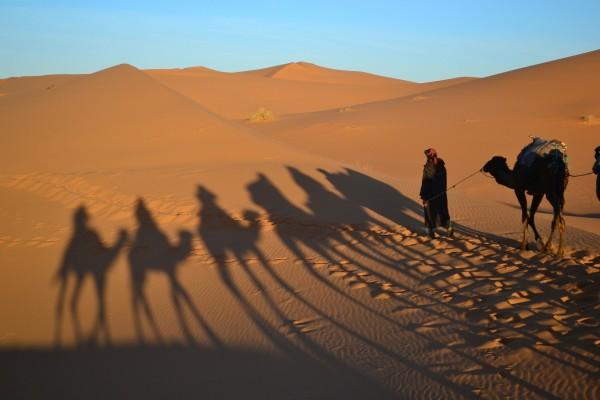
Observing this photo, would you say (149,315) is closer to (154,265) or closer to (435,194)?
(154,265)

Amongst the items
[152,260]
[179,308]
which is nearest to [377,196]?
[152,260]

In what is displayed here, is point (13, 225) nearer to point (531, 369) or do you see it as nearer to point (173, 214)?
point (173, 214)

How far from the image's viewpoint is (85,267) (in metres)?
9.29

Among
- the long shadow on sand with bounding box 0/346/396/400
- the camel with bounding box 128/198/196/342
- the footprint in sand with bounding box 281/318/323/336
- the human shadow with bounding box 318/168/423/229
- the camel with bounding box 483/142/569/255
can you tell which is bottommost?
the long shadow on sand with bounding box 0/346/396/400

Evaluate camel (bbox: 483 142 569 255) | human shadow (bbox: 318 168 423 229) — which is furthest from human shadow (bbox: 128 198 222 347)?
camel (bbox: 483 142 569 255)

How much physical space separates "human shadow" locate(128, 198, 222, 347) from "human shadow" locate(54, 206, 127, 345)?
0.37 meters

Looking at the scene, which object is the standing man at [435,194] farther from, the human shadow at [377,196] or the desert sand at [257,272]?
the human shadow at [377,196]

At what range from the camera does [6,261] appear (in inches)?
388

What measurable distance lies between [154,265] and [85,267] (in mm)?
1138

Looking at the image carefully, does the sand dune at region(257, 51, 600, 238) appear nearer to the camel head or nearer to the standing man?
the camel head

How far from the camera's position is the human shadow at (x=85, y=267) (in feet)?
23.0

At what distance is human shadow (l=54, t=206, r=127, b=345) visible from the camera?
7.00 metres

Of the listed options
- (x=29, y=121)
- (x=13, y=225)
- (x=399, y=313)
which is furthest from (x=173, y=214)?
(x=29, y=121)

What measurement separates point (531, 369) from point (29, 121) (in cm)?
2068
